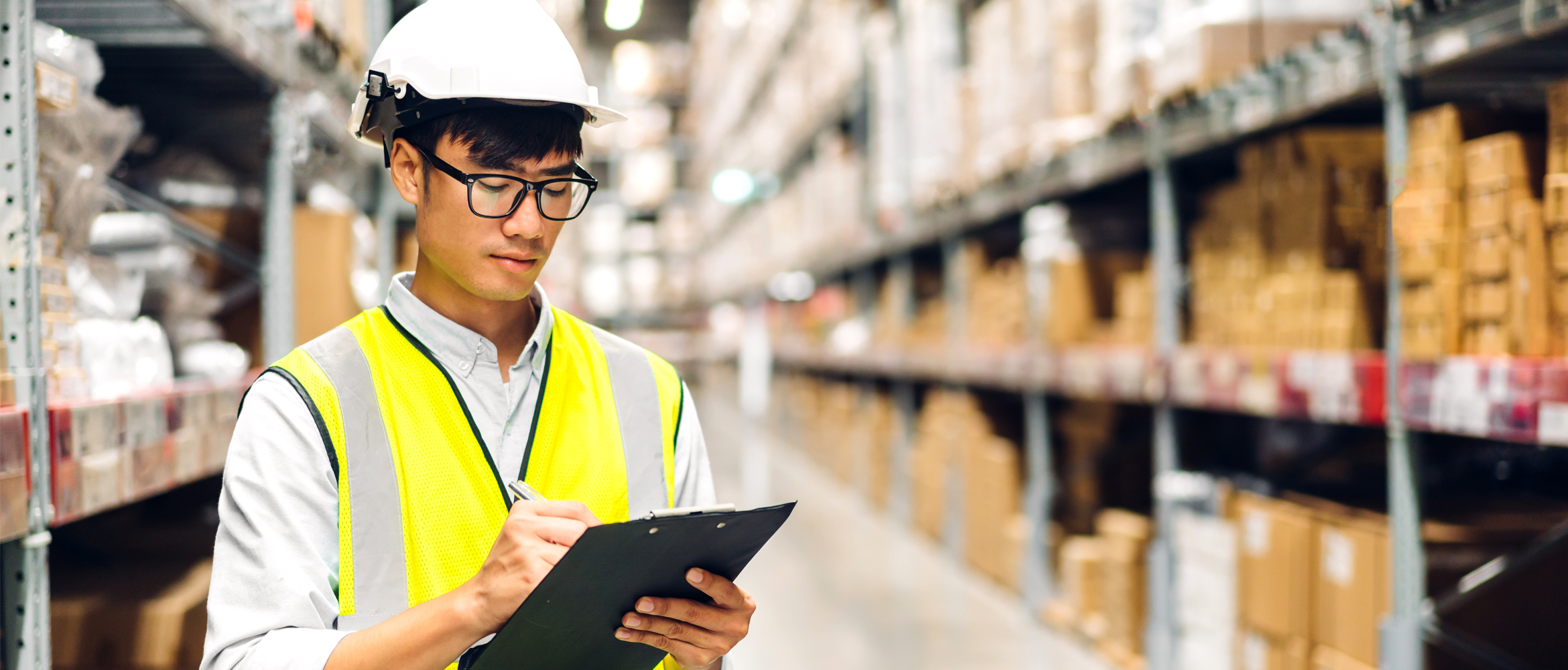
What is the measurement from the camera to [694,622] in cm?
122

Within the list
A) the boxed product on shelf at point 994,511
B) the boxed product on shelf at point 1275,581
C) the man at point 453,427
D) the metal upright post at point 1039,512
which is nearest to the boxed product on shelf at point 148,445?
the man at point 453,427

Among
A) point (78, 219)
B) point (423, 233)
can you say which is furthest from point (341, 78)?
point (423, 233)

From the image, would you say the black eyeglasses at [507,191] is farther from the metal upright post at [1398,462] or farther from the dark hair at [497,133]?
the metal upright post at [1398,462]

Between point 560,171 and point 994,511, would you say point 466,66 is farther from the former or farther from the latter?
point 994,511

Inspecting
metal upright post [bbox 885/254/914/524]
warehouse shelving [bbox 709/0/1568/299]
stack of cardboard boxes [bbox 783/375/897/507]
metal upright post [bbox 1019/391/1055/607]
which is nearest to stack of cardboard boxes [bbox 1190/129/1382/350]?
warehouse shelving [bbox 709/0/1568/299]

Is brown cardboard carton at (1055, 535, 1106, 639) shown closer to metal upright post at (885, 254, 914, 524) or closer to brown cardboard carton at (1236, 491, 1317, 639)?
brown cardboard carton at (1236, 491, 1317, 639)

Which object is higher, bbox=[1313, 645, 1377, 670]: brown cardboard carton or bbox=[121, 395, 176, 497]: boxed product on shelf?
bbox=[121, 395, 176, 497]: boxed product on shelf

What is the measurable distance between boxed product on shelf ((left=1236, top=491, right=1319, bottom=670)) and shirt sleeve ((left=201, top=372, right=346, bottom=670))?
8.73 feet

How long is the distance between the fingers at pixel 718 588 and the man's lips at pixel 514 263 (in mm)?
379

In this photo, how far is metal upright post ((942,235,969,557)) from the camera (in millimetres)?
6180

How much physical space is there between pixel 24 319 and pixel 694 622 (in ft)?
3.66

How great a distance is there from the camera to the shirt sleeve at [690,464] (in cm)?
142

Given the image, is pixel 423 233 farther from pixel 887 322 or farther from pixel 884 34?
pixel 887 322

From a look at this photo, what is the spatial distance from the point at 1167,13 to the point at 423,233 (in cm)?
294
